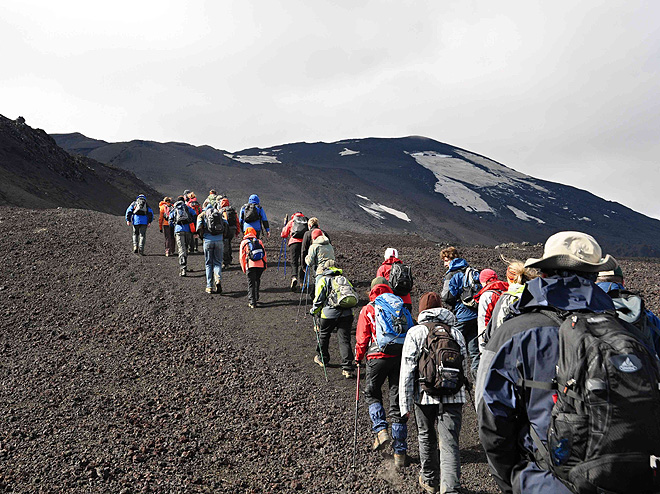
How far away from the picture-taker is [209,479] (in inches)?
215

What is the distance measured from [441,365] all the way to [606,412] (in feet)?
8.49

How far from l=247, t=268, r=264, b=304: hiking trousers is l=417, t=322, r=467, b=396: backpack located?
245 inches

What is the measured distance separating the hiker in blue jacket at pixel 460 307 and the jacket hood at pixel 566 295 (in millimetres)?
4803

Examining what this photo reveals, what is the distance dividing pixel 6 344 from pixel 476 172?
88.7 meters

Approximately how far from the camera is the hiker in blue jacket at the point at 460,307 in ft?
23.9

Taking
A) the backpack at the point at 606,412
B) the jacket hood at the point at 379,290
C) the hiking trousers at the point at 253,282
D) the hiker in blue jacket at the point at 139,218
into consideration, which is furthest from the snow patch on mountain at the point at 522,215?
the backpack at the point at 606,412

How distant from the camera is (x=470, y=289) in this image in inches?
284

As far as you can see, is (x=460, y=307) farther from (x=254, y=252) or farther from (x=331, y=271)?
(x=254, y=252)

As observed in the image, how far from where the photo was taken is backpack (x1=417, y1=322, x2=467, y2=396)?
4594mm

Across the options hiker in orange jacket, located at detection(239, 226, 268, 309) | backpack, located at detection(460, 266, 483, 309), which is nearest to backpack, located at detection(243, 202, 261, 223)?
hiker in orange jacket, located at detection(239, 226, 268, 309)

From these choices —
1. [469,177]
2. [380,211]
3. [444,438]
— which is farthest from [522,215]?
[444,438]

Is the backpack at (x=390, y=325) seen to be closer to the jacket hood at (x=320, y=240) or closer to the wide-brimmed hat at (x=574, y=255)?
the wide-brimmed hat at (x=574, y=255)

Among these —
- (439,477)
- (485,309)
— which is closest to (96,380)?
(439,477)

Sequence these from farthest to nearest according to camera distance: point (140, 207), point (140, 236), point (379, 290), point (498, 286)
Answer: point (140, 236)
point (140, 207)
point (498, 286)
point (379, 290)
